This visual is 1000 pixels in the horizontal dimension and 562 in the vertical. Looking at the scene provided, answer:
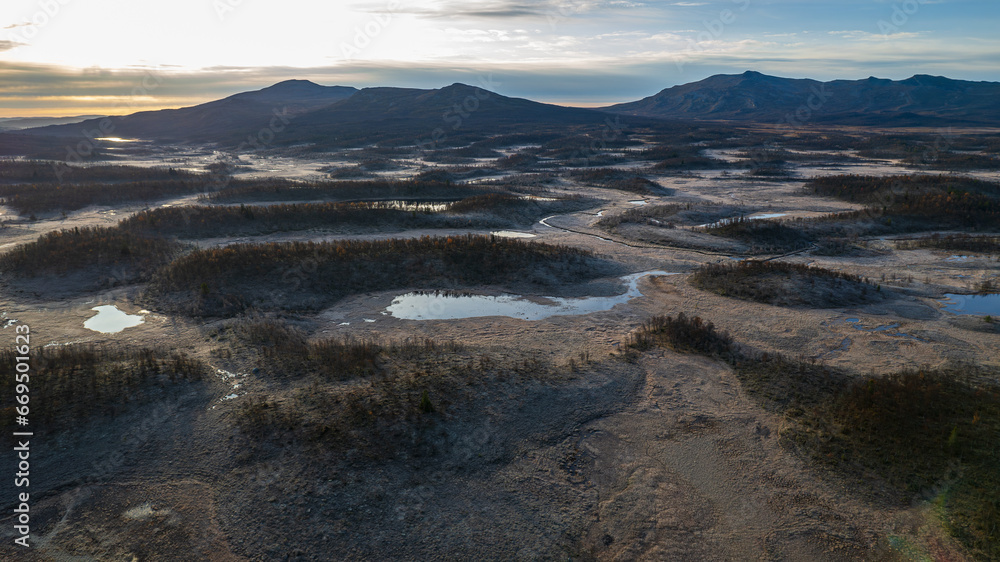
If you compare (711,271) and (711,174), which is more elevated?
(711,174)

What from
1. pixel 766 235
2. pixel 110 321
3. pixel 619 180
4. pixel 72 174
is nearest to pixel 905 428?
pixel 766 235

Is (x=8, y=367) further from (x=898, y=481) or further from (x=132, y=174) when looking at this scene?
(x=132, y=174)

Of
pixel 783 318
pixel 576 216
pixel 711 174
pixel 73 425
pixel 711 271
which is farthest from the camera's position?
pixel 711 174

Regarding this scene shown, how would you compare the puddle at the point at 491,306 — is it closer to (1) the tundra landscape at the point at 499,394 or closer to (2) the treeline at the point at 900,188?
(1) the tundra landscape at the point at 499,394

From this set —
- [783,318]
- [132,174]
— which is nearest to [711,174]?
[783,318]

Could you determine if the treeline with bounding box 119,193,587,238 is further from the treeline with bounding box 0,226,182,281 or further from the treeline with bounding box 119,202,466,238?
the treeline with bounding box 0,226,182,281

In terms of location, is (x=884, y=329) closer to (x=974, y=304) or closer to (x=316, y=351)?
(x=974, y=304)

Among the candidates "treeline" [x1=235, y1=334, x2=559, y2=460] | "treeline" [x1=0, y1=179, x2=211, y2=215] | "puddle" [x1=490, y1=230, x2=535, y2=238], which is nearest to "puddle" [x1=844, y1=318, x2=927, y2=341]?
"treeline" [x1=235, y1=334, x2=559, y2=460]
